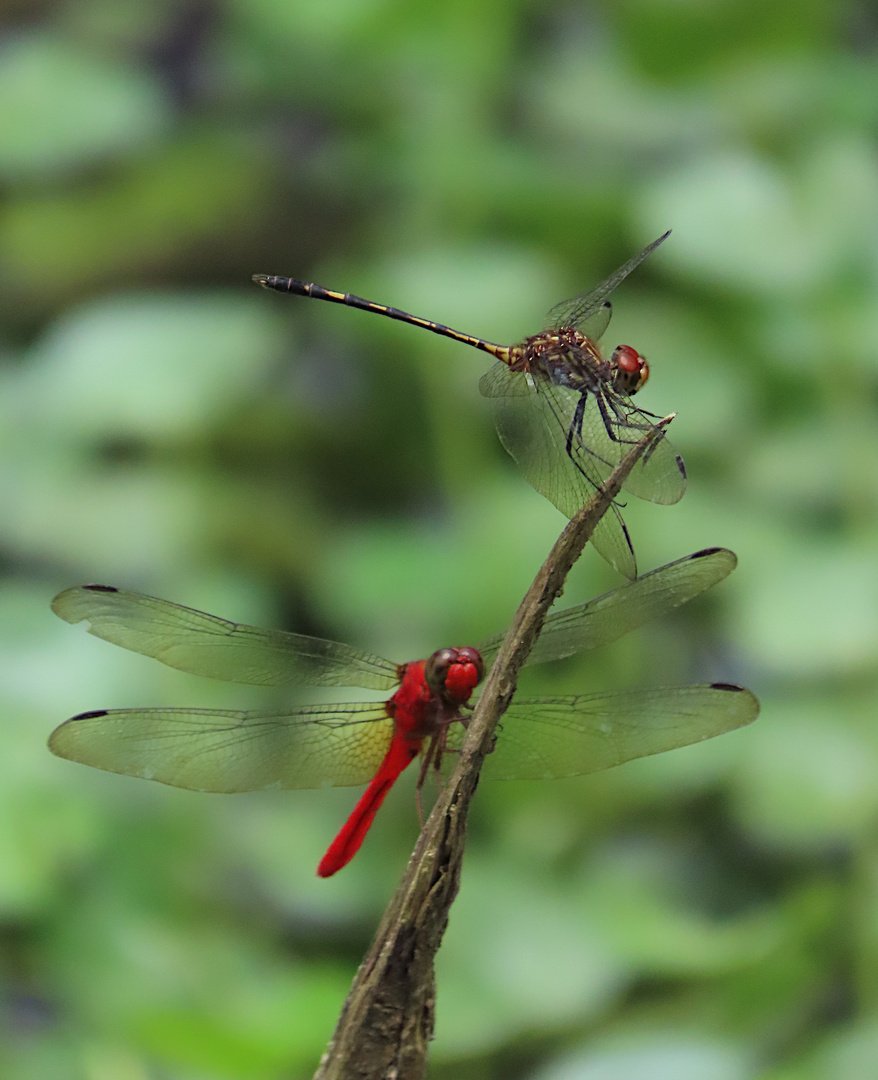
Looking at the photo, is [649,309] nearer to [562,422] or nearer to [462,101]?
[462,101]

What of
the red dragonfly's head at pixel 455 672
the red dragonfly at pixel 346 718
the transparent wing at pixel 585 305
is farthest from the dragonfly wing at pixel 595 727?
the transparent wing at pixel 585 305

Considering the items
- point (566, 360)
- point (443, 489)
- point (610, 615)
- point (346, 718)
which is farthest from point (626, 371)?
point (443, 489)

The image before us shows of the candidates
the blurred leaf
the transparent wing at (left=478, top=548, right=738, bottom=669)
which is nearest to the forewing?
the transparent wing at (left=478, top=548, right=738, bottom=669)

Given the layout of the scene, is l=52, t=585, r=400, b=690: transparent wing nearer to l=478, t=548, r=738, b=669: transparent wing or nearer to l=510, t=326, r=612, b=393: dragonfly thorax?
l=478, t=548, r=738, b=669: transparent wing

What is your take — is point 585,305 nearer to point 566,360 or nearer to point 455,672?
point 566,360

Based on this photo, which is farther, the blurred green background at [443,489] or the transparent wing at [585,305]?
the blurred green background at [443,489]

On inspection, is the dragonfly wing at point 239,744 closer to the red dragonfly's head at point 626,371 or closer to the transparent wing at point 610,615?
the transparent wing at point 610,615
